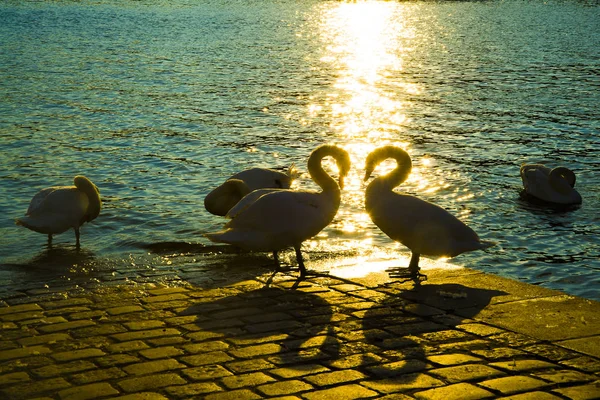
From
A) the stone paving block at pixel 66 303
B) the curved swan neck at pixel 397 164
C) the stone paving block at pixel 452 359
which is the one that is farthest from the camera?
the curved swan neck at pixel 397 164

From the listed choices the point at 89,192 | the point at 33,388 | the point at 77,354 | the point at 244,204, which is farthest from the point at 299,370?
the point at 89,192

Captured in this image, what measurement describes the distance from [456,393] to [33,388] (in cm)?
308

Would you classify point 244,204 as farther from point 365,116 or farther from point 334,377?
point 365,116

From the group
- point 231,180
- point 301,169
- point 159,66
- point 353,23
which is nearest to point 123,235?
point 231,180

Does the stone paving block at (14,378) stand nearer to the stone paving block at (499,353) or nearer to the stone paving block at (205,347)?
the stone paving block at (205,347)

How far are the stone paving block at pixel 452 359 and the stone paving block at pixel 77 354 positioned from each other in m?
2.72

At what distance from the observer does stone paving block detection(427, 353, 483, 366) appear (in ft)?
21.6

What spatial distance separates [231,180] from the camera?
512 inches

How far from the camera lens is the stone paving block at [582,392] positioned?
5922mm

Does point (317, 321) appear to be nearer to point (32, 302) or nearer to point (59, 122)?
point (32, 302)

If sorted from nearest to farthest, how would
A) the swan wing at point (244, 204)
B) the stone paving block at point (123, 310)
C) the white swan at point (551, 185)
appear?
the stone paving block at point (123, 310) → the swan wing at point (244, 204) → the white swan at point (551, 185)

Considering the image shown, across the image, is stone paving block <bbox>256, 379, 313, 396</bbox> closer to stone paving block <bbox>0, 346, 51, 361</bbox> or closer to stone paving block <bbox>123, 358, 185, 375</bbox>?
stone paving block <bbox>123, 358, 185, 375</bbox>

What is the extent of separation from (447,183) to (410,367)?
38.1 feet

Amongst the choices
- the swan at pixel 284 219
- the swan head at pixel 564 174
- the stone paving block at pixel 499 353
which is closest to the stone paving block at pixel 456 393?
the stone paving block at pixel 499 353
